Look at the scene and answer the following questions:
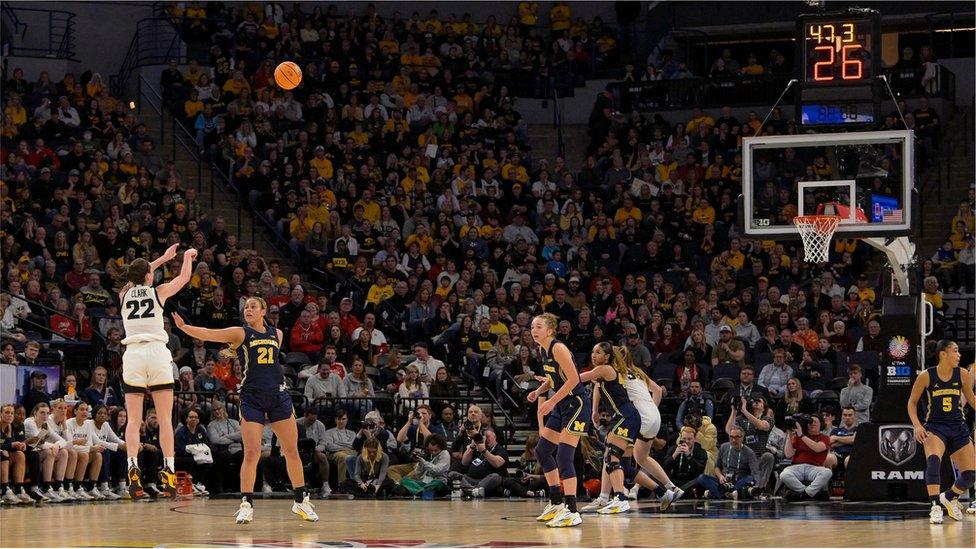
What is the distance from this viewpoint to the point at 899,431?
1677 cm

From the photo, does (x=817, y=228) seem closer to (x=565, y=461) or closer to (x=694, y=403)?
(x=694, y=403)

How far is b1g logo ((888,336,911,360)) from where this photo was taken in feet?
55.1

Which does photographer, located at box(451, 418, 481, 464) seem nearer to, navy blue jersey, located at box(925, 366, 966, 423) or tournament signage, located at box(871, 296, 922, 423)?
tournament signage, located at box(871, 296, 922, 423)

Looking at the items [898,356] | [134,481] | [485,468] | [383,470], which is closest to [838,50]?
[898,356]

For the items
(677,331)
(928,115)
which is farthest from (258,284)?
(928,115)

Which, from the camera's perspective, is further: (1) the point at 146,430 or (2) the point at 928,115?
(2) the point at 928,115

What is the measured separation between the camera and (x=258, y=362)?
43.4 feet

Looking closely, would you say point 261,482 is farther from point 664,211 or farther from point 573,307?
point 664,211

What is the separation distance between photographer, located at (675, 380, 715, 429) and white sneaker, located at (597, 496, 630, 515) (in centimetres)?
445

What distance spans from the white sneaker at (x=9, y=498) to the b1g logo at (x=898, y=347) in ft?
35.4

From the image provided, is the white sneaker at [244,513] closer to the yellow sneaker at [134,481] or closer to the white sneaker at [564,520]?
the yellow sneaker at [134,481]

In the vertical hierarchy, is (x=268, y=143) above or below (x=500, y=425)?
above

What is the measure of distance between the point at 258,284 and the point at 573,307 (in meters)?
5.26

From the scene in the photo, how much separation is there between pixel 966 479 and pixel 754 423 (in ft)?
15.5
